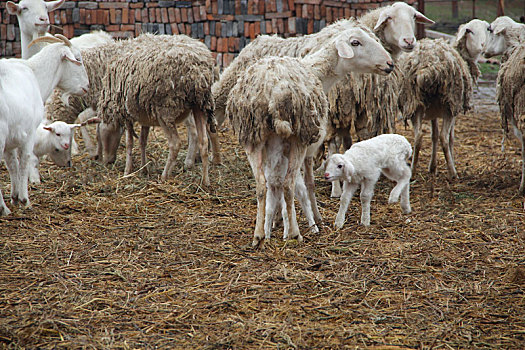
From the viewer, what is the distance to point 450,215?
6.30 meters

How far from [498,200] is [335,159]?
252cm

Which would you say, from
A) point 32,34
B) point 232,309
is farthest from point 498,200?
point 32,34

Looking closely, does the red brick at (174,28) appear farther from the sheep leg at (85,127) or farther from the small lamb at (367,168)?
the small lamb at (367,168)

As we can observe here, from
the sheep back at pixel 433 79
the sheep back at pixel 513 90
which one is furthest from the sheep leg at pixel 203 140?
the sheep back at pixel 513 90

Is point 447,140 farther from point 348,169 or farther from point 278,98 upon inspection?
point 278,98

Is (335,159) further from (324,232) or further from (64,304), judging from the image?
(64,304)

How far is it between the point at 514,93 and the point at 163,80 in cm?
416

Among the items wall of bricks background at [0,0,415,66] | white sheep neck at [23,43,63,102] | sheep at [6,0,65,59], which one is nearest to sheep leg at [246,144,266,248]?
white sheep neck at [23,43,63,102]

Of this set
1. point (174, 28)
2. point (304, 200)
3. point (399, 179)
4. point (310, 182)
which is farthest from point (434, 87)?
point (174, 28)

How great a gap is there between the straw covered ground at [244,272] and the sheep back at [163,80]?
3.14 feet

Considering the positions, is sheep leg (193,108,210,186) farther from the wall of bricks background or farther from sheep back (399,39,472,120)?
the wall of bricks background

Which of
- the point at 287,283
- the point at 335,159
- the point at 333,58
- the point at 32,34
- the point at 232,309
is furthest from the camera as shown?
the point at 32,34

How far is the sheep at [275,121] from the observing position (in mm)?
4918

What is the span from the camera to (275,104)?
4.86 meters
